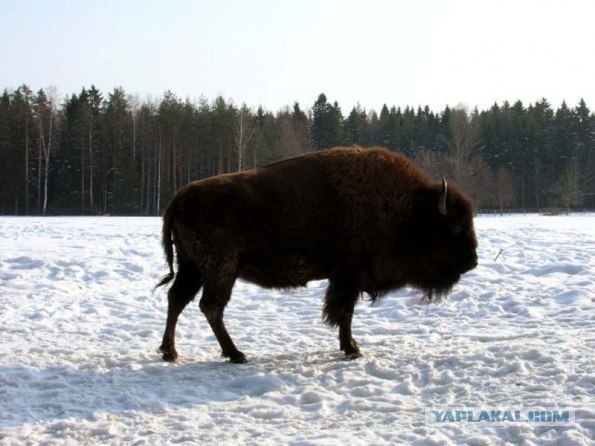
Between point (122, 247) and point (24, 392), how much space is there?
9840 millimetres

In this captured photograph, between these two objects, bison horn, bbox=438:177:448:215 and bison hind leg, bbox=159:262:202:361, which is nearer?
bison horn, bbox=438:177:448:215

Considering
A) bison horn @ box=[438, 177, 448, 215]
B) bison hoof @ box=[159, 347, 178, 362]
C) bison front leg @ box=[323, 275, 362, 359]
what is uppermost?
bison horn @ box=[438, 177, 448, 215]

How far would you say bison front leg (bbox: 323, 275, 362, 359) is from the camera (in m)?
6.23

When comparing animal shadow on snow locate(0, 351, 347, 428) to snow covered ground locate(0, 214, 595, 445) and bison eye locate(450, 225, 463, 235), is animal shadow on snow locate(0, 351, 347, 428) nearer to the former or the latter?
snow covered ground locate(0, 214, 595, 445)

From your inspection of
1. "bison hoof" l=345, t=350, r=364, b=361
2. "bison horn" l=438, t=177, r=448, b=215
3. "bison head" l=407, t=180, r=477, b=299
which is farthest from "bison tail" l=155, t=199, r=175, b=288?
"bison horn" l=438, t=177, r=448, b=215

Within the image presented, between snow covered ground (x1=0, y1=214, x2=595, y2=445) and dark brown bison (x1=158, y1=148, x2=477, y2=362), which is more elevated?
dark brown bison (x1=158, y1=148, x2=477, y2=362)

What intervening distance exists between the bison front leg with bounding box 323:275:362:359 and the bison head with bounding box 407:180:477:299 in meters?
0.76

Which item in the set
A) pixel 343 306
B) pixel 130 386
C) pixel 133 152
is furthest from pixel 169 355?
pixel 133 152

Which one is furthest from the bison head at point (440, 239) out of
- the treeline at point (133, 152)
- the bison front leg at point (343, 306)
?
the treeline at point (133, 152)

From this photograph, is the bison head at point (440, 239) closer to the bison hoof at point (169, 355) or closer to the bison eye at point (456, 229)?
the bison eye at point (456, 229)

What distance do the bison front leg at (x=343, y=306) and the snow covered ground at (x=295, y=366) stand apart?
205mm

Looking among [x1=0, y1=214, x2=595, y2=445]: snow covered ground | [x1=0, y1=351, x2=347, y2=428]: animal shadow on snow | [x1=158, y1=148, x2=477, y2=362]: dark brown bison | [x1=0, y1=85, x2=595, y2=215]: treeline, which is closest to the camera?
[x1=0, y1=214, x2=595, y2=445]: snow covered ground

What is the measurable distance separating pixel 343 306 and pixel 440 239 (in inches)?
51.1

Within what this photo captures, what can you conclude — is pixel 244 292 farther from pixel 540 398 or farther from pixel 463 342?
pixel 540 398
